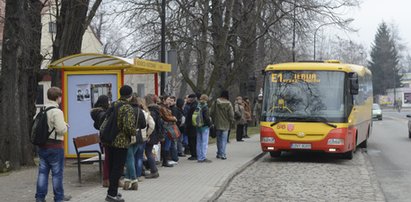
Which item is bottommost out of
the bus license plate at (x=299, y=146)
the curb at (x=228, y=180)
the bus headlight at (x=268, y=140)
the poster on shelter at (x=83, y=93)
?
the curb at (x=228, y=180)

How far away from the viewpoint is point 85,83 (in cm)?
1320

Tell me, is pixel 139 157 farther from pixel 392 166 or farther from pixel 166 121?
pixel 392 166

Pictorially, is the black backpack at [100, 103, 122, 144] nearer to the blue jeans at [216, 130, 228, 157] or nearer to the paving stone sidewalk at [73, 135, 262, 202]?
the paving stone sidewalk at [73, 135, 262, 202]

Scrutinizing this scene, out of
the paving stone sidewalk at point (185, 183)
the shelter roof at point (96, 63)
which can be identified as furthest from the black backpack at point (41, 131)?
A: the shelter roof at point (96, 63)

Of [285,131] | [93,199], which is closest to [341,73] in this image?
[285,131]

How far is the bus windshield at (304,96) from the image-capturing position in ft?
51.1

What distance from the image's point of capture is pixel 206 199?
9242 millimetres

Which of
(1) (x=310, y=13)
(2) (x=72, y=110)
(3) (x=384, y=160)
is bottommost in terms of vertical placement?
(3) (x=384, y=160)

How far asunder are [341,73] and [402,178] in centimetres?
400

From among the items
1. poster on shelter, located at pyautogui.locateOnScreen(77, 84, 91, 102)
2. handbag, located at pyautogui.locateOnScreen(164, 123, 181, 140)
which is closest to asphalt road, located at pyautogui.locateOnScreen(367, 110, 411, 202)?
handbag, located at pyautogui.locateOnScreen(164, 123, 181, 140)

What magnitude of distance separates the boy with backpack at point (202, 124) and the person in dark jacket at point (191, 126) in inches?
12.3

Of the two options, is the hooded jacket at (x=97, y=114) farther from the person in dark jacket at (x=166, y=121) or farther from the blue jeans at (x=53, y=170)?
the person in dark jacket at (x=166, y=121)

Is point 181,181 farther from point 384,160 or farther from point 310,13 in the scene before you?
point 310,13

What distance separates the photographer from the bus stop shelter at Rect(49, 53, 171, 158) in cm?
1277
